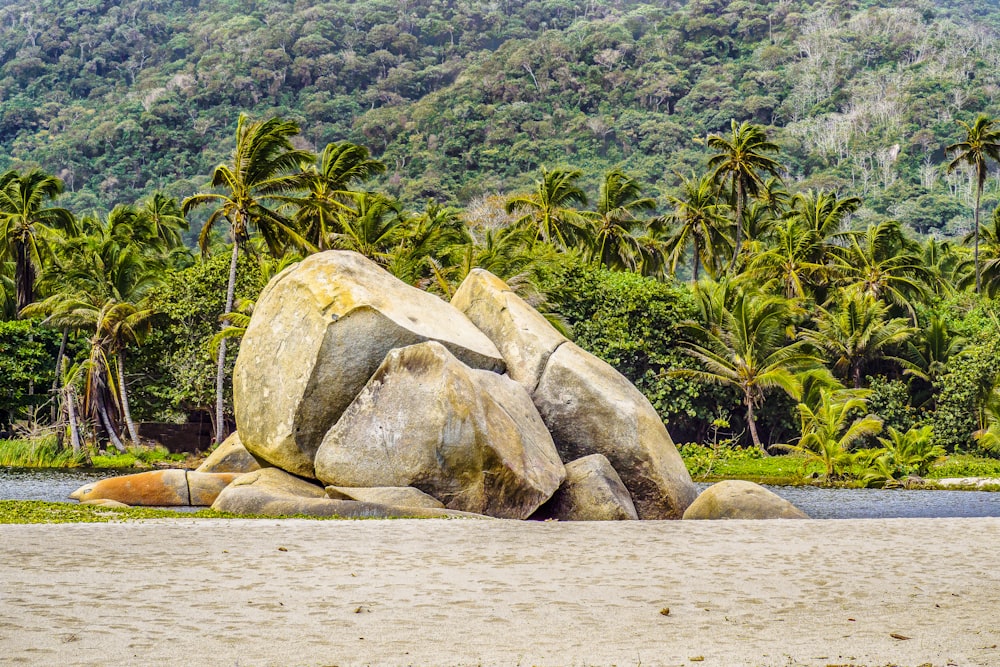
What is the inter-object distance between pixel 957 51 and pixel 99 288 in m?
103

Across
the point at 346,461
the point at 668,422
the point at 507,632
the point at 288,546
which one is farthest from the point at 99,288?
the point at 507,632

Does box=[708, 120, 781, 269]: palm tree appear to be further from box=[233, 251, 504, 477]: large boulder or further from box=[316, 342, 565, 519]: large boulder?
box=[316, 342, 565, 519]: large boulder

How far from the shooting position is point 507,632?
6.42 metres

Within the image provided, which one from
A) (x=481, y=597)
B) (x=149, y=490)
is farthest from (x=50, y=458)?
(x=481, y=597)

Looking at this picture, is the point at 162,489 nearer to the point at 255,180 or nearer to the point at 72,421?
the point at 255,180

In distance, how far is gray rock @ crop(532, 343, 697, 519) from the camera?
17609 mm

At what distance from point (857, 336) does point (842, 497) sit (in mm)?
16590

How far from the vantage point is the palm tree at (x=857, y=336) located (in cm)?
4041

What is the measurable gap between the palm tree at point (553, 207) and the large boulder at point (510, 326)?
987 inches

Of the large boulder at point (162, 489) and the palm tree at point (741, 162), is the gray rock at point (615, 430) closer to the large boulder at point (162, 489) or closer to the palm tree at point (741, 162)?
the large boulder at point (162, 489)

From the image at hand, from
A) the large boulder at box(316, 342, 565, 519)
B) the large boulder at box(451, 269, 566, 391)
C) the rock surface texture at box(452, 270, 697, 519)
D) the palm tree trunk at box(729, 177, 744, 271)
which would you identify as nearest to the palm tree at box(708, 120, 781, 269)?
the palm tree trunk at box(729, 177, 744, 271)

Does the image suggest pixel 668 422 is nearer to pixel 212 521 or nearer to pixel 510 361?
pixel 510 361

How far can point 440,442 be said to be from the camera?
15.3m

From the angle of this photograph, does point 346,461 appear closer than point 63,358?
Yes
